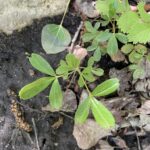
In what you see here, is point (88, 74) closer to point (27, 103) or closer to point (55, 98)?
point (55, 98)

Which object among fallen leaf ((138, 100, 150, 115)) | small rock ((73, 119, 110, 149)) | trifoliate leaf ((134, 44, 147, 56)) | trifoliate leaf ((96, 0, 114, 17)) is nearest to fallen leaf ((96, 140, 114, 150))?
small rock ((73, 119, 110, 149))

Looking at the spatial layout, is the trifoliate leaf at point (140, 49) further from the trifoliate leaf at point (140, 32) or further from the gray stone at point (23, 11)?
the gray stone at point (23, 11)

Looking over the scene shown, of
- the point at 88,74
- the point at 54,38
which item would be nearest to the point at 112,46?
the point at 88,74

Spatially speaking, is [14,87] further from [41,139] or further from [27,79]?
[41,139]

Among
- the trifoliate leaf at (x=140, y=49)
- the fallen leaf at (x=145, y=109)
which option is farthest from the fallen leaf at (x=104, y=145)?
the trifoliate leaf at (x=140, y=49)

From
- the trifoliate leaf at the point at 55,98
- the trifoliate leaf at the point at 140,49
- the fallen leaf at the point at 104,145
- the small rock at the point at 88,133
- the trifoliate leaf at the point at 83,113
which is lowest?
the fallen leaf at the point at 104,145

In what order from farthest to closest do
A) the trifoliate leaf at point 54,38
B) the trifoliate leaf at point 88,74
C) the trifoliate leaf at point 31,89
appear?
the trifoliate leaf at point 54,38
the trifoliate leaf at point 88,74
the trifoliate leaf at point 31,89

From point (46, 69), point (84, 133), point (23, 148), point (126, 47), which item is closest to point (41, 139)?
point (23, 148)
